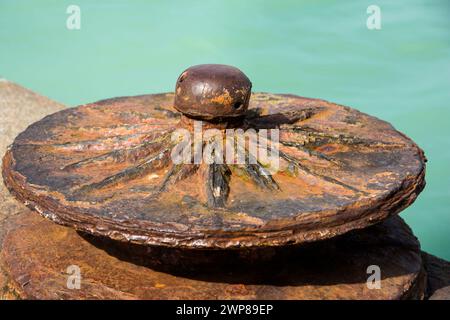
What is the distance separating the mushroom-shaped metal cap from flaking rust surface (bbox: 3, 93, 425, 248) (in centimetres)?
21

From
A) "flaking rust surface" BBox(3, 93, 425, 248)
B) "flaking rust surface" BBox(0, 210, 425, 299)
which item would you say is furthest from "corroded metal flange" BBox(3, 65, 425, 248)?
"flaking rust surface" BBox(0, 210, 425, 299)

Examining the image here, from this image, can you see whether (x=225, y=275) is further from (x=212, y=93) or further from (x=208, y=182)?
(x=212, y=93)

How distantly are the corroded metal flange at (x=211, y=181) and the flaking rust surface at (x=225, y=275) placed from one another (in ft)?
1.02

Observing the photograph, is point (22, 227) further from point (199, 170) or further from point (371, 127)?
point (371, 127)

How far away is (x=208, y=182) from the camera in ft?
7.37

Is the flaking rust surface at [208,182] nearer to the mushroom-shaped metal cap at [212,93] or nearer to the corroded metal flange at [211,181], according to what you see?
the corroded metal flange at [211,181]

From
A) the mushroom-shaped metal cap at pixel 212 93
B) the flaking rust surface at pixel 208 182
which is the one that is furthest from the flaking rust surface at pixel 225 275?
the mushroom-shaped metal cap at pixel 212 93

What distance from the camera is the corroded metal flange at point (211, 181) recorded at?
77.5 inches

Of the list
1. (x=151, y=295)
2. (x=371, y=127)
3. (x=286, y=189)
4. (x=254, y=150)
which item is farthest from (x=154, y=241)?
(x=371, y=127)

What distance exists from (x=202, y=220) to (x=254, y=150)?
26.0 inches

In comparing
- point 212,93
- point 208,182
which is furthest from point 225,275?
point 212,93

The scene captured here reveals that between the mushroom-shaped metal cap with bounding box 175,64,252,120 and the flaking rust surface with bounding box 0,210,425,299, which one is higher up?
the mushroom-shaped metal cap with bounding box 175,64,252,120

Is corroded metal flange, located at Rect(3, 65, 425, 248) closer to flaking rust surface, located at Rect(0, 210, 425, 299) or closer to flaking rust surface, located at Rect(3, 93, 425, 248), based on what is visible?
flaking rust surface, located at Rect(3, 93, 425, 248)

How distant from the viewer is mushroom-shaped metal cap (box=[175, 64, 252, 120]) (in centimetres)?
251
